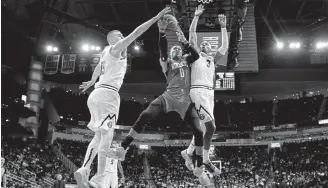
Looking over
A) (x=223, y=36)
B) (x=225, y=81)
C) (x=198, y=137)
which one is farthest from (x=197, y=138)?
(x=225, y=81)

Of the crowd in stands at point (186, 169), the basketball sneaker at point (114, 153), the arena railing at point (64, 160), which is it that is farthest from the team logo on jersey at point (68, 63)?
the basketball sneaker at point (114, 153)

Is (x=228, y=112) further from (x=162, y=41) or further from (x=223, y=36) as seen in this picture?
(x=162, y=41)

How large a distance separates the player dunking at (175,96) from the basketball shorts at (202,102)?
224mm

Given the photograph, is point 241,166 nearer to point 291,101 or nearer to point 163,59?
point 291,101

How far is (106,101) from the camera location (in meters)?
5.60

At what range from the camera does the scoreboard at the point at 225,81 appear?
2038 centimetres

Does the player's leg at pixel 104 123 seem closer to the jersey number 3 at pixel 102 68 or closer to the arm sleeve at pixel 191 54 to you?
the jersey number 3 at pixel 102 68

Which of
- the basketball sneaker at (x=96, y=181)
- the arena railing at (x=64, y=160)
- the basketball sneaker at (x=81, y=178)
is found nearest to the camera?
the basketball sneaker at (x=81, y=178)

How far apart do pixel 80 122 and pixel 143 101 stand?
6706 millimetres

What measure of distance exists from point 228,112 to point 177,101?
32882 mm

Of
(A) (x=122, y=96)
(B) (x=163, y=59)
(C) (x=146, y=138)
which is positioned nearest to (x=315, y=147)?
(C) (x=146, y=138)

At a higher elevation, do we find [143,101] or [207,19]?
[143,101]

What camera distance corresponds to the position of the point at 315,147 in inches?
1264

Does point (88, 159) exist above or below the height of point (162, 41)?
below
